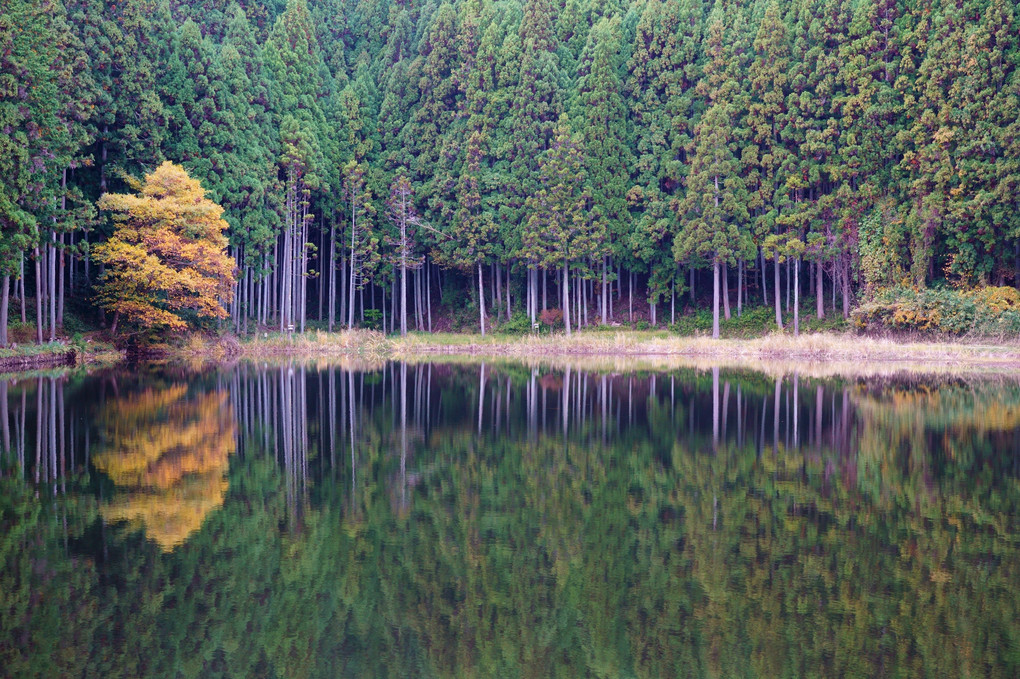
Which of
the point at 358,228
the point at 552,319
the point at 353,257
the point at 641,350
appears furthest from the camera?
the point at 358,228

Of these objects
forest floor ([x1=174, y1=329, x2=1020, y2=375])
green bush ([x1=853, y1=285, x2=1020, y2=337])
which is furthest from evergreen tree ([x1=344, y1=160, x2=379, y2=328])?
green bush ([x1=853, y1=285, x2=1020, y2=337])

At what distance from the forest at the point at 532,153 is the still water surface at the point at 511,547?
20.8 metres

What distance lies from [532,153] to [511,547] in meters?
44.1

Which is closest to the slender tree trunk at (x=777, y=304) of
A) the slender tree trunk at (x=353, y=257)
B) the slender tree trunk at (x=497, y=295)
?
Result: the slender tree trunk at (x=497, y=295)

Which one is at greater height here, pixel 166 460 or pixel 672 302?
pixel 672 302

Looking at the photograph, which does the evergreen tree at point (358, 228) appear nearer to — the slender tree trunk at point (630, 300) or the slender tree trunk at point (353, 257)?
the slender tree trunk at point (353, 257)

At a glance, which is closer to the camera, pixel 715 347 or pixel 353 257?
pixel 715 347

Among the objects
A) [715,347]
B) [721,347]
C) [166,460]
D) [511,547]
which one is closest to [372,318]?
[715,347]

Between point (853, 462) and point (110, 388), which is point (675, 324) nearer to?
point (110, 388)

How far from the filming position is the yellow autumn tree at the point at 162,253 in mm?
34281

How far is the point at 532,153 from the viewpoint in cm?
5059

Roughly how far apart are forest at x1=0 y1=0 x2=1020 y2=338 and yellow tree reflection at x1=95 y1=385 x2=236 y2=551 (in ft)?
45.5

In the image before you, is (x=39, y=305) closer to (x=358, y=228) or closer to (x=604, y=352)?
(x=358, y=228)

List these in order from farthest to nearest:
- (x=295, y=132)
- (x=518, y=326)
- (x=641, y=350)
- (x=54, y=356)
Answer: (x=518, y=326)
(x=295, y=132)
(x=641, y=350)
(x=54, y=356)
